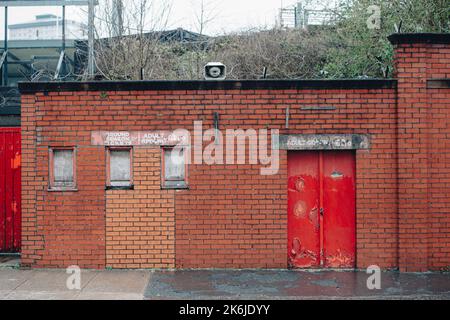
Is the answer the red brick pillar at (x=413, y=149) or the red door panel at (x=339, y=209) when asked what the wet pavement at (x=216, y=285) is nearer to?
the red door panel at (x=339, y=209)

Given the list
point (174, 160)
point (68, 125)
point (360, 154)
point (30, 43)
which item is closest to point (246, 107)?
point (174, 160)


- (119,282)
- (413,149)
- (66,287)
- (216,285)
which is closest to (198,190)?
(216,285)

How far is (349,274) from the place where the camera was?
355 inches

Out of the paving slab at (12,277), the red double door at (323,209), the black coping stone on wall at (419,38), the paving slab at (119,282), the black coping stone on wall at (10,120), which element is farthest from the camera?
the black coping stone on wall at (10,120)

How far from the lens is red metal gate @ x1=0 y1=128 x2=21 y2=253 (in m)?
10.4

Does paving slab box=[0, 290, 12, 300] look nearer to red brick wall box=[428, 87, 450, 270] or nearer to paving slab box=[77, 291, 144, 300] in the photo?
paving slab box=[77, 291, 144, 300]

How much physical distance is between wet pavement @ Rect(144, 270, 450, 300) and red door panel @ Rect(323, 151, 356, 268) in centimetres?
38

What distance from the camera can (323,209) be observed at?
9.41 metres

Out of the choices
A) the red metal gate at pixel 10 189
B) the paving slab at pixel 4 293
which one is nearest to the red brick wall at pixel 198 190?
the red metal gate at pixel 10 189

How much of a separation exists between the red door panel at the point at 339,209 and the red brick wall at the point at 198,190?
17 cm

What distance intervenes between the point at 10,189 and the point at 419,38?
836 centimetres

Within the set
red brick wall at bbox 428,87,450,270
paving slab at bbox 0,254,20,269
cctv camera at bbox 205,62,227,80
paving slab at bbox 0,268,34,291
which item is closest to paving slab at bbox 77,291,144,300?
paving slab at bbox 0,268,34,291

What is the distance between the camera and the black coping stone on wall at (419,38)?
910cm
